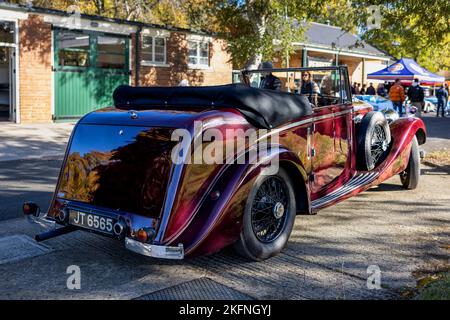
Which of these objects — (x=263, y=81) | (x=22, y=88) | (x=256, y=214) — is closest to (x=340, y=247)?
(x=256, y=214)

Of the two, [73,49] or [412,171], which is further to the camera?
[73,49]

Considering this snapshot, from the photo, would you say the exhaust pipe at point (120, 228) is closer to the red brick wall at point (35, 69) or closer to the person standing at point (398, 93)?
the red brick wall at point (35, 69)

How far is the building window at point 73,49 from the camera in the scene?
17312 mm

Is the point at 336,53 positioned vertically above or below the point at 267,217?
above

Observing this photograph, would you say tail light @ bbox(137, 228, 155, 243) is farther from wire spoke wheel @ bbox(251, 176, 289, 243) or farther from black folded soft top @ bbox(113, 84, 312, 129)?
black folded soft top @ bbox(113, 84, 312, 129)

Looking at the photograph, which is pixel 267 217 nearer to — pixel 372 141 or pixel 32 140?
pixel 372 141

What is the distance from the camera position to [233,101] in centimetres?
443

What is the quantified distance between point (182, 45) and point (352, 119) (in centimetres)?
1639

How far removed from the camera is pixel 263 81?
6457 millimetres

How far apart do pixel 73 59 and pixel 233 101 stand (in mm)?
14705

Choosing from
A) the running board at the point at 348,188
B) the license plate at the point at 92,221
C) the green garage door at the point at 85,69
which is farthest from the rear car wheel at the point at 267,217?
the green garage door at the point at 85,69

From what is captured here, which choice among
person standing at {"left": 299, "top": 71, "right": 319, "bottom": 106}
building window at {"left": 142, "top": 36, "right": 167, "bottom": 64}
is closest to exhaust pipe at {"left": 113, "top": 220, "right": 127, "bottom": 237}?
person standing at {"left": 299, "top": 71, "right": 319, "bottom": 106}

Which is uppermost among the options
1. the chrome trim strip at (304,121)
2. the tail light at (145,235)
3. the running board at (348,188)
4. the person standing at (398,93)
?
the person standing at (398,93)
